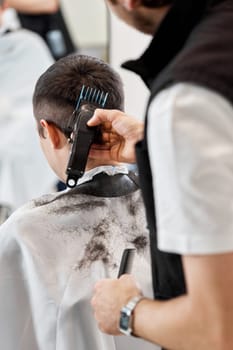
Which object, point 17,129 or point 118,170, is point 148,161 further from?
point 17,129

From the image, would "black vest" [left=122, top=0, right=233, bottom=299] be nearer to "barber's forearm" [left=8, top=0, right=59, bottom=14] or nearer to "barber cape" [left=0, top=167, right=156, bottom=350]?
"barber cape" [left=0, top=167, right=156, bottom=350]

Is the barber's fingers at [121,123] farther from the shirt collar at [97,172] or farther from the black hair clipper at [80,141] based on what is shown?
the shirt collar at [97,172]

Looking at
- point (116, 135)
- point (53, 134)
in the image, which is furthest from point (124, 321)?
point (53, 134)

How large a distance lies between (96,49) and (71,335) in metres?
3.13

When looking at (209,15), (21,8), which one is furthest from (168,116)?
(21,8)

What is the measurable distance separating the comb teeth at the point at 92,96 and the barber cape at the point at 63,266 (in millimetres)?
165

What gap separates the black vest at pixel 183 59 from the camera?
2.53 feet

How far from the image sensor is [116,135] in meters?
1.32

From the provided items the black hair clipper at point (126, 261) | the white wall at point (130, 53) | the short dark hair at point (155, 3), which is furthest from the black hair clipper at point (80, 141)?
the white wall at point (130, 53)

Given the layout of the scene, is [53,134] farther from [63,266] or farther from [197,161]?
[197,161]

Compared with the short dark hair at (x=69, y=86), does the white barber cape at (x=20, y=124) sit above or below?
below

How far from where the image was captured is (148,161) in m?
0.86

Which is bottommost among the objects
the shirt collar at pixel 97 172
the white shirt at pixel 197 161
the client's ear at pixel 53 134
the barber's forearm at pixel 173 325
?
the shirt collar at pixel 97 172

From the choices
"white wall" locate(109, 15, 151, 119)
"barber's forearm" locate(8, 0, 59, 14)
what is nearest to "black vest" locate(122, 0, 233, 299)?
"white wall" locate(109, 15, 151, 119)
